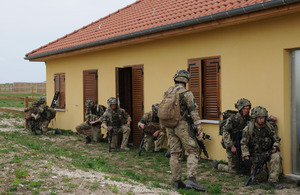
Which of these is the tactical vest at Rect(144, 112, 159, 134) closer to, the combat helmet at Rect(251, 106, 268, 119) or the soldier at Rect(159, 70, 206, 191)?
the soldier at Rect(159, 70, 206, 191)

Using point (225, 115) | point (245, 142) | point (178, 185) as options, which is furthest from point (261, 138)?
point (178, 185)

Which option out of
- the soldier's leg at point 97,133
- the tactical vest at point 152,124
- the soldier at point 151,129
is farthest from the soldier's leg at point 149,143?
the soldier's leg at point 97,133

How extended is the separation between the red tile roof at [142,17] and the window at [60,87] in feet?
3.74

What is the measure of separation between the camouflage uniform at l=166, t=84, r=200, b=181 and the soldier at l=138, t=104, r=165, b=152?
Answer: 293cm

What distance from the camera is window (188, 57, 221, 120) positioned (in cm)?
794

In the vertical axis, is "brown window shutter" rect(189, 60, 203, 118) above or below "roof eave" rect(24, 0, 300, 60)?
below

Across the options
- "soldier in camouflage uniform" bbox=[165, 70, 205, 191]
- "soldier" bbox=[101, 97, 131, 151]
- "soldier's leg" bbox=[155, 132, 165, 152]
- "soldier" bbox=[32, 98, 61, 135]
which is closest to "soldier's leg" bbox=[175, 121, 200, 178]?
"soldier in camouflage uniform" bbox=[165, 70, 205, 191]

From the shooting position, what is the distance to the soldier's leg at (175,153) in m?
5.76

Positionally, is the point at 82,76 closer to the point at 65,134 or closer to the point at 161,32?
the point at 65,134

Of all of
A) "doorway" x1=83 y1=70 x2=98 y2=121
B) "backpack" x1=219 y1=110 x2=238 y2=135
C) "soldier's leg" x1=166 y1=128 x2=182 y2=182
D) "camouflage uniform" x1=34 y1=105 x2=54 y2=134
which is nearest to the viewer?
"soldier's leg" x1=166 y1=128 x2=182 y2=182

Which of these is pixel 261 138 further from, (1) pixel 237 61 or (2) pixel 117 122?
(2) pixel 117 122

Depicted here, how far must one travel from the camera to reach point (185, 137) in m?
5.77

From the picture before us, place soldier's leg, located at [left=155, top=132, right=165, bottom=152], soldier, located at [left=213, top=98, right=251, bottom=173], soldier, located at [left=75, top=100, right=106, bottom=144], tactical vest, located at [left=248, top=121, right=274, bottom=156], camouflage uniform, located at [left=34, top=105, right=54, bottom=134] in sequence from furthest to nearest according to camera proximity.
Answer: camouflage uniform, located at [left=34, top=105, right=54, bottom=134] → soldier, located at [left=75, top=100, right=106, bottom=144] → soldier's leg, located at [left=155, top=132, right=165, bottom=152] → soldier, located at [left=213, top=98, right=251, bottom=173] → tactical vest, located at [left=248, top=121, right=274, bottom=156]

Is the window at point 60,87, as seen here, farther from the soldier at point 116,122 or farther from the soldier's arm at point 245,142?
the soldier's arm at point 245,142
